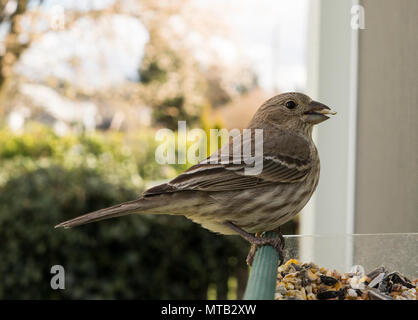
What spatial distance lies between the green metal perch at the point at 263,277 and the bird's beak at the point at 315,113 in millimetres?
846

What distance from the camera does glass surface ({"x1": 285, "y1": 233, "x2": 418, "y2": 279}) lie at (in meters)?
2.27

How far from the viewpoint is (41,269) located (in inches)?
230

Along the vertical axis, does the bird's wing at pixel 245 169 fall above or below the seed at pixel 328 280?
above

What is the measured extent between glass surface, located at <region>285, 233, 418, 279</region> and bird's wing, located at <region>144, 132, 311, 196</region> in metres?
0.34

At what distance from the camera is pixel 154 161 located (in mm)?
9789

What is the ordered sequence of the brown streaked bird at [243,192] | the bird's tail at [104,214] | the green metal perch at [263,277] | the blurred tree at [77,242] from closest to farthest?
1. the green metal perch at [263,277]
2. the bird's tail at [104,214]
3. the brown streaked bird at [243,192]
4. the blurred tree at [77,242]

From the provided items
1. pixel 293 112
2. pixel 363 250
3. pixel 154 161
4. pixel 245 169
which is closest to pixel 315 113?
pixel 293 112

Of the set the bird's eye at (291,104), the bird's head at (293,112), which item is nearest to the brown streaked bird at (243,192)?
the bird's head at (293,112)

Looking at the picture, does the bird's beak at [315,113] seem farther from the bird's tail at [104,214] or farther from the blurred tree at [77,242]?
the blurred tree at [77,242]

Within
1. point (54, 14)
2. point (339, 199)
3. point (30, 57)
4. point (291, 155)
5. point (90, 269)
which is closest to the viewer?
point (291, 155)

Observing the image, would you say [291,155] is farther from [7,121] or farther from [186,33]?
[7,121]

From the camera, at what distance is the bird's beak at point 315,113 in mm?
2809

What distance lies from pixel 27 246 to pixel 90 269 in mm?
735
